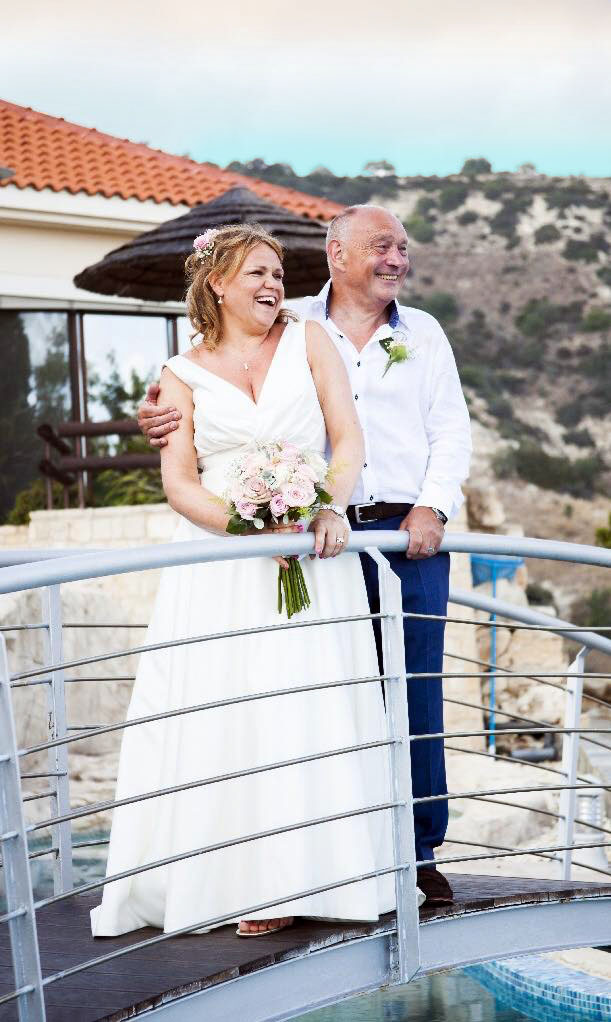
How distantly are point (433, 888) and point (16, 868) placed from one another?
1396 millimetres

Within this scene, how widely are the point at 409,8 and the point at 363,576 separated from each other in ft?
145

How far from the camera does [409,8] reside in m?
44.6

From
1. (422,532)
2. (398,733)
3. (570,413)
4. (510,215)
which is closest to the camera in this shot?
(398,733)

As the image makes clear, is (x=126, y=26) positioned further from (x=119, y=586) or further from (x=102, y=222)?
(x=119, y=586)

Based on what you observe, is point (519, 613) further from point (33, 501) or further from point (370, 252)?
point (33, 501)

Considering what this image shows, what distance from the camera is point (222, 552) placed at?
10.1 ft

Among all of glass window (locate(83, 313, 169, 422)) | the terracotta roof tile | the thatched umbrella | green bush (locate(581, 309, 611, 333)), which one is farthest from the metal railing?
green bush (locate(581, 309, 611, 333))

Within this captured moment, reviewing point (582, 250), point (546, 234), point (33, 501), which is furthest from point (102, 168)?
point (546, 234)

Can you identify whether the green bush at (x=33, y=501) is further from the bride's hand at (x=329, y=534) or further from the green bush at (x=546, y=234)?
the green bush at (x=546, y=234)

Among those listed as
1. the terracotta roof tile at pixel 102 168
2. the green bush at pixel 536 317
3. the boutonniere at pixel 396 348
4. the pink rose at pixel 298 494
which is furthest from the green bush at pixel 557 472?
the pink rose at pixel 298 494

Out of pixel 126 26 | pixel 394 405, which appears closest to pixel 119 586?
pixel 394 405

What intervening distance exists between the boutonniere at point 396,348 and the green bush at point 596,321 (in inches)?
1414

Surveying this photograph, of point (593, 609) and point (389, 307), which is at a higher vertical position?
point (389, 307)

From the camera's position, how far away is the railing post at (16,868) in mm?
2613
